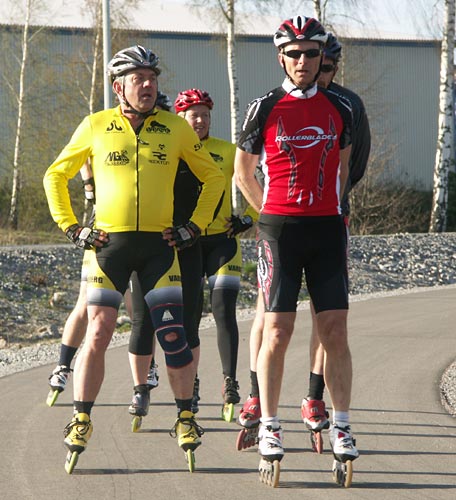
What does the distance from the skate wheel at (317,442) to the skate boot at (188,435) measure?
0.78 meters

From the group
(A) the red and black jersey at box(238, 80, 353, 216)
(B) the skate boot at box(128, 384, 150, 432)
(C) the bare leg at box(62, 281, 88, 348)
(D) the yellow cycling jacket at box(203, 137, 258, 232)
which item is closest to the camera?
(A) the red and black jersey at box(238, 80, 353, 216)

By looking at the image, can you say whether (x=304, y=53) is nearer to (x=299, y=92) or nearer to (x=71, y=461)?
(x=299, y=92)

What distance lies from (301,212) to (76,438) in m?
1.71

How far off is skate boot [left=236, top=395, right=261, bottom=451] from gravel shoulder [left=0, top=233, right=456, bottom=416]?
1.83 m

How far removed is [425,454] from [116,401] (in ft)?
8.91

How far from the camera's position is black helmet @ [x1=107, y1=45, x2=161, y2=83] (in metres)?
6.54

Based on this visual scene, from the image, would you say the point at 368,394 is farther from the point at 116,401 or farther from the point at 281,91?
the point at 281,91

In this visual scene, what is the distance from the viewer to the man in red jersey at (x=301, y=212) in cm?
610

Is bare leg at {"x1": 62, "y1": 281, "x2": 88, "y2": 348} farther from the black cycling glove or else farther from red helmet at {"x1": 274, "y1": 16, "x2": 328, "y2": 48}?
red helmet at {"x1": 274, "y1": 16, "x2": 328, "y2": 48}

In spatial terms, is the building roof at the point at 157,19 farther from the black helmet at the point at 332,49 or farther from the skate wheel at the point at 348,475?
the skate wheel at the point at 348,475

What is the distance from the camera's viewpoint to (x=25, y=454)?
22.2 feet

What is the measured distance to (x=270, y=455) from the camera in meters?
5.93

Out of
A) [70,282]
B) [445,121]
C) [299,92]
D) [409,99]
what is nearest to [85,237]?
[299,92]

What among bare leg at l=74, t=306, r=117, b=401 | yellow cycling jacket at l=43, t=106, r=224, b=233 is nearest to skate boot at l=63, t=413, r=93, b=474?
bare leg at l=74, t=306, r=117, b=401
